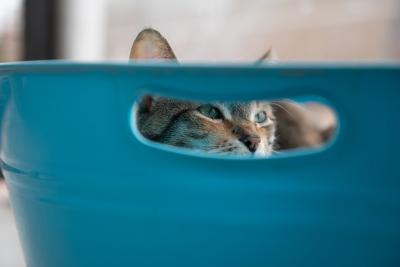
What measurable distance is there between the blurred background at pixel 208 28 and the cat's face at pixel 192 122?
74 centimetres

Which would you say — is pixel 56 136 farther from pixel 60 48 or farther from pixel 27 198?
pixel 60 48

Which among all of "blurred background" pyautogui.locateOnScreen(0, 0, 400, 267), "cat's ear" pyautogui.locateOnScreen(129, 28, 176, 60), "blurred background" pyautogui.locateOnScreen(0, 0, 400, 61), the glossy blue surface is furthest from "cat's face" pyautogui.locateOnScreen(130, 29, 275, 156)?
"blurred background" pyautogui.locateOnScreen(0, 0, 400, 61)

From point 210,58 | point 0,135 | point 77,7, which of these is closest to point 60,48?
point 77,7

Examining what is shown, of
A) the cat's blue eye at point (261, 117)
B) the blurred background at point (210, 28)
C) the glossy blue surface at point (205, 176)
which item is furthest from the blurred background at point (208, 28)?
the glossy blue surface at point (205, 176)

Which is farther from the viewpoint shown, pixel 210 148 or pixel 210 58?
pixel 210 58

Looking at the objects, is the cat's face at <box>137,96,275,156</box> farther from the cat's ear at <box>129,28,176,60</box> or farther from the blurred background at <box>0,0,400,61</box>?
the blurred background at <box>0,0,400,61</box>

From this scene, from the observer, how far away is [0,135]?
65 centimetres

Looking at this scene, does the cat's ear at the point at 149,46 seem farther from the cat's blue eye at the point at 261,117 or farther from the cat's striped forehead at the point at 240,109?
the cat's blue eye at the point at 261,117

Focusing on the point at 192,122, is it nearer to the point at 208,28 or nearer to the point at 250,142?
the point at 250,142

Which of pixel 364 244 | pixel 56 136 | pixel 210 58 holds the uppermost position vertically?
pixel 210 58

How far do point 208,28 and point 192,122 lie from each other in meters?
1.03

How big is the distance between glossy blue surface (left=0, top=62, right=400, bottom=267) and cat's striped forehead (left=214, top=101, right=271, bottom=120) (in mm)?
351

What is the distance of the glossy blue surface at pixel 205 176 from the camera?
47cm

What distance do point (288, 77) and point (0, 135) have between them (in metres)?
0.38
